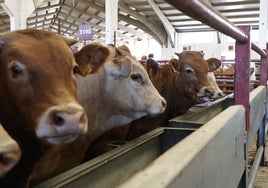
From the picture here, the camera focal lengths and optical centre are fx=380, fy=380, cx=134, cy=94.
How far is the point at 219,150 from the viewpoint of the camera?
46.6 inches

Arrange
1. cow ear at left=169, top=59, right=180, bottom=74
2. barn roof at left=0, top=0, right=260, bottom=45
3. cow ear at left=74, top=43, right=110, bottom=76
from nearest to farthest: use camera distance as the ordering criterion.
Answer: cow ear at left=74, top=43, right=110, bottom=76
cow ear at left=169, top=59, right=180, bottom=74
barn roof at left=0, top=0, right=260, bottom=45

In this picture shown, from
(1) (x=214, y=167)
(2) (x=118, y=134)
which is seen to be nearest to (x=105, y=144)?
(2) (x=118, y=134)

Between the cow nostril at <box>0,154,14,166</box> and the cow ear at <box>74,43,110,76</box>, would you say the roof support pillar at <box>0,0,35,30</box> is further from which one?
the cow nostril at <box>0,154,14,166</box>

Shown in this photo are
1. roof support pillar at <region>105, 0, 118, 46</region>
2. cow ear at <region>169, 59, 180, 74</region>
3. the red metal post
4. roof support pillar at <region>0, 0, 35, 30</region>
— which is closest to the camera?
the red metal post

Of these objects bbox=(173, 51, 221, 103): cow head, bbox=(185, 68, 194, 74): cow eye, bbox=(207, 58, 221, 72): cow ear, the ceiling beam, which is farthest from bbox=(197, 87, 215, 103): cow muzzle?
the ceiling beam

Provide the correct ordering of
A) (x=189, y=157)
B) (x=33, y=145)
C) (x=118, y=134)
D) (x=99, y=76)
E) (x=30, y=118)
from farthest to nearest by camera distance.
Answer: (x=118, y=134)
(x=99, y=76)
(x=33, y=145)
(x=30, y=118)
(x=189, y=157)

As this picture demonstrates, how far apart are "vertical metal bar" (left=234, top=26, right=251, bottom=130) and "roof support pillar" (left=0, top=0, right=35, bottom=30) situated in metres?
8.05

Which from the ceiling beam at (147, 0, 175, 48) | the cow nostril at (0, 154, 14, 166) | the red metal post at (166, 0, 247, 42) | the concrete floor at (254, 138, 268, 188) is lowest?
the concrete floor at (254, 138, 268, 188)

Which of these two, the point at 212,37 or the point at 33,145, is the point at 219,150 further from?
the point at 212,37

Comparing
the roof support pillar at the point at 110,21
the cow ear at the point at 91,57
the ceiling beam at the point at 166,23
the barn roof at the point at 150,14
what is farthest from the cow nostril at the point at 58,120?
the ceiling beam at the point at 166,23

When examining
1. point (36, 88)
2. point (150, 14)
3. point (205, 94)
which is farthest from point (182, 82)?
point (150, 14)

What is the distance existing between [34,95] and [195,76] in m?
2.18

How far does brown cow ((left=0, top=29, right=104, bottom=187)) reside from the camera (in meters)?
1.03

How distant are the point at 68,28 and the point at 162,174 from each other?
23.9 metres
